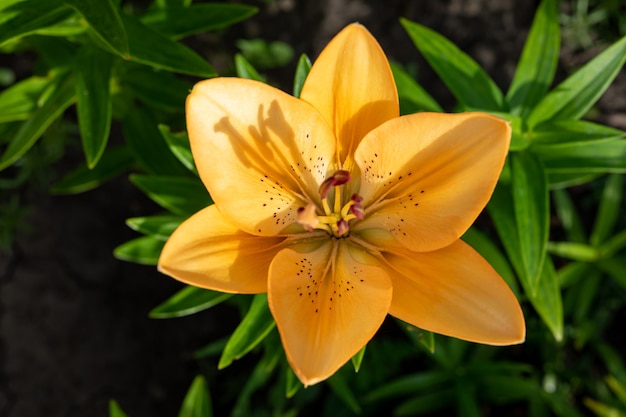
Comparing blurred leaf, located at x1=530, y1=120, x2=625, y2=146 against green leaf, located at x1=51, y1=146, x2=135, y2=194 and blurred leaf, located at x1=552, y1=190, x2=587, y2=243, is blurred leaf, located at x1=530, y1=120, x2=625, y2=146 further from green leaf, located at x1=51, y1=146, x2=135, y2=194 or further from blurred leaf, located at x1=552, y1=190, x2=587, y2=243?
Answer: green leaf, located at x1=51, y1=146, x2=135, y2=194

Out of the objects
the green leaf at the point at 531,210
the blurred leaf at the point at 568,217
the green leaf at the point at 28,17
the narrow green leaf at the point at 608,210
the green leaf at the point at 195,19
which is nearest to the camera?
the green leaf at the point at 28,17

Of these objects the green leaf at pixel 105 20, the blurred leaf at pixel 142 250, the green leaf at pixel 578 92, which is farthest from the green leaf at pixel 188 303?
the green leaf at pixel 578 92

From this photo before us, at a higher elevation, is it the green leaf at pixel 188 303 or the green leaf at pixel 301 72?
the green leaf at pixel 301 72

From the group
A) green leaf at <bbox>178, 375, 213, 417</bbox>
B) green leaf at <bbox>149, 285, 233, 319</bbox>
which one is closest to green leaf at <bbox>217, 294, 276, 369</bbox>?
green leaf at <bbox>149, 285, 233, 319</bbox>

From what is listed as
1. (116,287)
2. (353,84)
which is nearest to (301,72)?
(353,84)

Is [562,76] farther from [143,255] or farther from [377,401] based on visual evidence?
[143,255]

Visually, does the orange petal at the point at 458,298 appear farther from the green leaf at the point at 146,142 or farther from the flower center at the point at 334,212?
the green leaf at the point at 146,142

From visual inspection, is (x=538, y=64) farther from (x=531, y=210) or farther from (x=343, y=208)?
(x=343, y=208)

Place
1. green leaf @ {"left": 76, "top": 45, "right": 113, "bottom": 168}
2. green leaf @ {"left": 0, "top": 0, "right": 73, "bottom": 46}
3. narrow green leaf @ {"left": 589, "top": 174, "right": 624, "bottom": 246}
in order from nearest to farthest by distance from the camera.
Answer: green leaf @ {"left": 0, "top": 0, "right": 73, "bottom": 46}
green leaf @ {"left": 76, "top": 45, "right": 113, "bottom": 168}
narrow green leaf @ {"left": 589, "top": 174, "right": 624, "bottom": 246}
